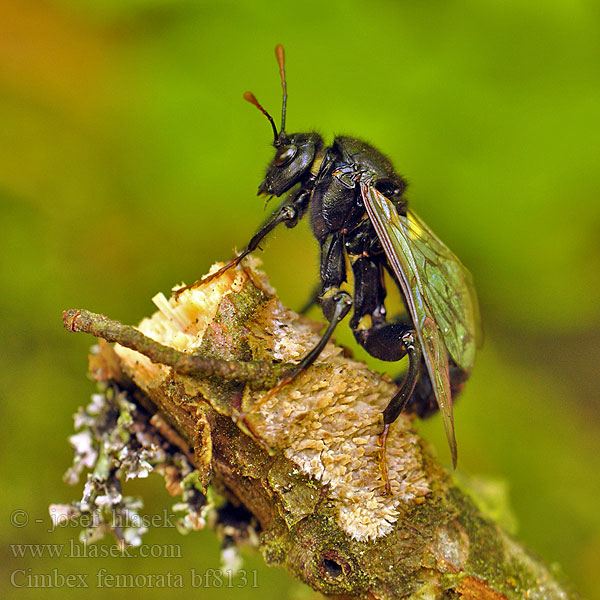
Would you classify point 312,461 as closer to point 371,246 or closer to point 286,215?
point 286,215

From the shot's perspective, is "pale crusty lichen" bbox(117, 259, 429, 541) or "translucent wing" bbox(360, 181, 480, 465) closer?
"pale crusty lichen" bbox(117, 259, 429, 541)

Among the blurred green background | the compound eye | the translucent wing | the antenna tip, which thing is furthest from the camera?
the blurred green background

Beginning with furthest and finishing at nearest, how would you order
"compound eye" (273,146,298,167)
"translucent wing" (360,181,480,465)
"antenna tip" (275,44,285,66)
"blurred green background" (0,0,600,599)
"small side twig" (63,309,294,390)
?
"blurred green background" (0,0,600,599) < "compound eye" (273,146,298,167) < "antenna tip" (275,44,285,66) < "translucent wing" (360,181,480,465) < "small side twig" (63,309,294,390)

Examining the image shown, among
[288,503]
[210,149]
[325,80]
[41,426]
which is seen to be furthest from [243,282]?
[325,80]

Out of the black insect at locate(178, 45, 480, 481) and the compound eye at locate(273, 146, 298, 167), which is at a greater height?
the compound eye at locate(273, 146, 298, 167)

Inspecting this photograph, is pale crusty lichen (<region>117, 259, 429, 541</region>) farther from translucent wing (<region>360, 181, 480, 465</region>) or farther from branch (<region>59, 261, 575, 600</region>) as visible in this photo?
translucent wing (<region>360, 181, 480, 465</region>)

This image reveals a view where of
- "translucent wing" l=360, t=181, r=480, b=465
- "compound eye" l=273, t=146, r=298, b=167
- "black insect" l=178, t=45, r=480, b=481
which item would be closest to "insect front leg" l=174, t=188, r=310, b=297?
"black insect" l=178, t=45, r=480, b=481

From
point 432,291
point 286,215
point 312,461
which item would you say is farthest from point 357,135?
point 312,461

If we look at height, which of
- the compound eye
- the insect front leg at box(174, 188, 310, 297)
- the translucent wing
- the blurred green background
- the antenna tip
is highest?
the blurred green background
